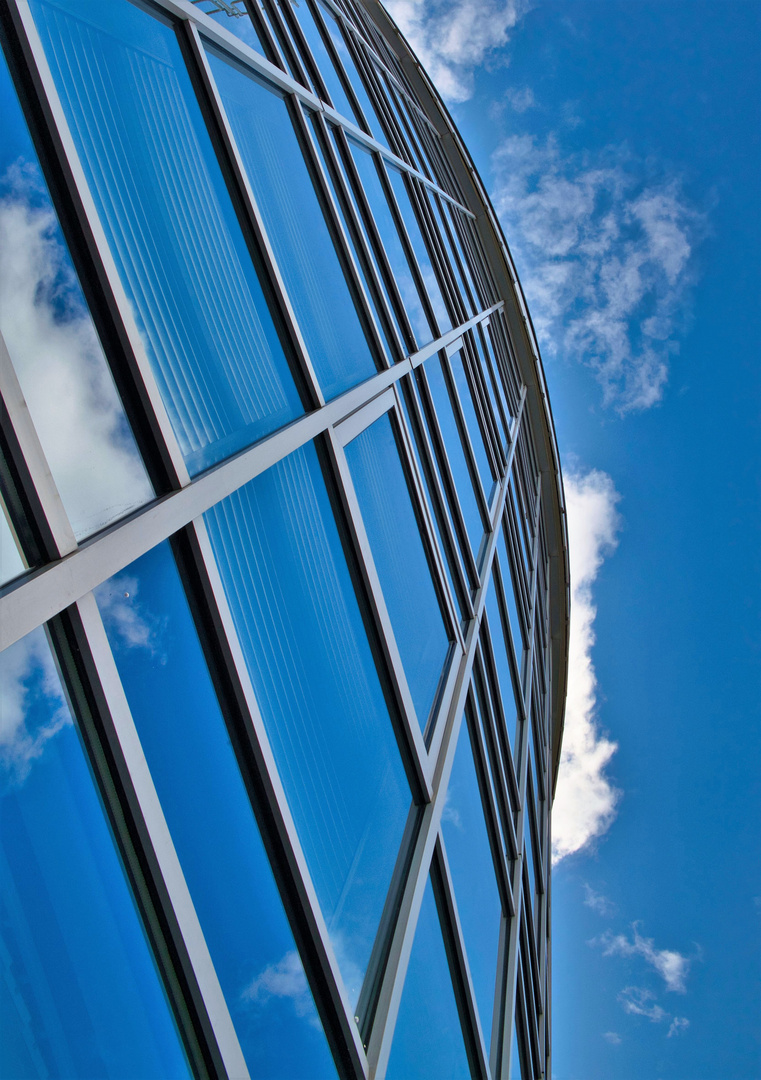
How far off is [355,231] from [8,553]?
714cm

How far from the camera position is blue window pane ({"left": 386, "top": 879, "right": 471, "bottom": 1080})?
5.07m

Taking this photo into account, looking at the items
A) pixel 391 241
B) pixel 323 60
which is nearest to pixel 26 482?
pixel 391 241

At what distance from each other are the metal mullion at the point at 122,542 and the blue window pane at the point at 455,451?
5806 mm

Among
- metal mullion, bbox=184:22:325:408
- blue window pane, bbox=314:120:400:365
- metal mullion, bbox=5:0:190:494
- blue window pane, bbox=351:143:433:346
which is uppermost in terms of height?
blue window pane, bbox=351:143:433:346

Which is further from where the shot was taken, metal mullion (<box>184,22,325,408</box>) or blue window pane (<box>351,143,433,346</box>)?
blue window pane (<box>351,143,433,346</box>)

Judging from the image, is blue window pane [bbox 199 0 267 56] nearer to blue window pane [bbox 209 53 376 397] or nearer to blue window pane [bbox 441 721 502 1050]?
blue window pane [bbox 209 53 376 397]

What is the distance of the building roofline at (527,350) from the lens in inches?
760

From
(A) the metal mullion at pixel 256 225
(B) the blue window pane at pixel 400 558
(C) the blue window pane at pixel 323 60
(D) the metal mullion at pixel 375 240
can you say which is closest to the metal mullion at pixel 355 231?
(D) the metal mullion at pixel 375 240

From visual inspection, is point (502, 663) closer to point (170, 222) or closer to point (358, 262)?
point (358, 262)

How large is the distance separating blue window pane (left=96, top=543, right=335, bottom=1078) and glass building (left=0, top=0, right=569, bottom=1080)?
0.06ft

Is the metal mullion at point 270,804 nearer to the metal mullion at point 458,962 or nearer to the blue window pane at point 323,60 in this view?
the metal mullion at point 458,962

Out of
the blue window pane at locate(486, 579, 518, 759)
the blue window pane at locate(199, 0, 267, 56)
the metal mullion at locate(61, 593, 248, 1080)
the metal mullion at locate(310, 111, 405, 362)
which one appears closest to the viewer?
the metal mullion at locate(61, 593, 248, 1080)

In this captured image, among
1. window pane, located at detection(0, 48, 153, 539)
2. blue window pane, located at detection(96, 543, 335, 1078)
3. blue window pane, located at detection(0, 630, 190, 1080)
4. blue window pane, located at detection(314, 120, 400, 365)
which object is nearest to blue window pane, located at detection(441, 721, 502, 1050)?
blue window pane, located at detection(96, 543, 335, 1078)

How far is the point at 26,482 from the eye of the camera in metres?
2.70
